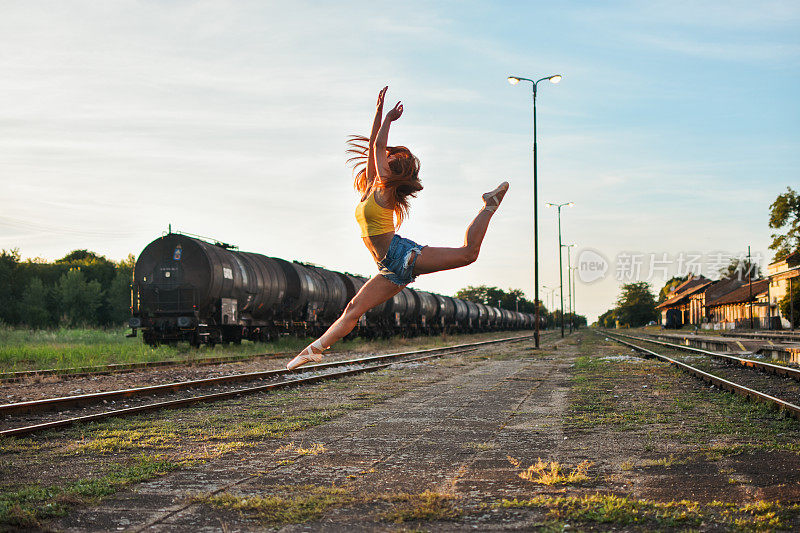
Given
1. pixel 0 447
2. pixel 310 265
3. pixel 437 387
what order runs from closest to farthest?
pixel 0 447 → pixel 437 387 → pixel 310 265

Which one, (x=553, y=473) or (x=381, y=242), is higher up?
(x=381, y=242)

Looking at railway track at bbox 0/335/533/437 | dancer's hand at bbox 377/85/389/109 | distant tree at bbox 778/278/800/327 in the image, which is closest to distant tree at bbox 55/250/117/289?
distant tree at bbox 778/278/800/327

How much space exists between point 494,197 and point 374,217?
1.56 ft

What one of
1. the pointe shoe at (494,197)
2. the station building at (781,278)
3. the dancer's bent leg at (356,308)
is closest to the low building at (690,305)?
the station building at (781,278)

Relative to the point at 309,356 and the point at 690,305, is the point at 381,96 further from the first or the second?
the point at 690,305

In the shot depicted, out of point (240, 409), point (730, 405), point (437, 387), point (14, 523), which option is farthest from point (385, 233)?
point (437, 387)

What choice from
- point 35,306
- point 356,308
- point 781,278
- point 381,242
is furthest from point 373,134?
point 781,278

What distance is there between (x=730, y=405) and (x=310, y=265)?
23.9 m

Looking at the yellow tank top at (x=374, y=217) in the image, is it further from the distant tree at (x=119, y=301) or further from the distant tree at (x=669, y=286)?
the distant tree at (x=669, y=286)

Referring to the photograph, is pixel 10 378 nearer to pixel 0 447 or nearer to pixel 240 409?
pixel 240 409

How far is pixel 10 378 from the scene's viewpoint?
14148mm

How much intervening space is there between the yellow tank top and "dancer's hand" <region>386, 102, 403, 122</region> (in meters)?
0.28

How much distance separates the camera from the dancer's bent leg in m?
2.61

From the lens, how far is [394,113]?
2613 mm
